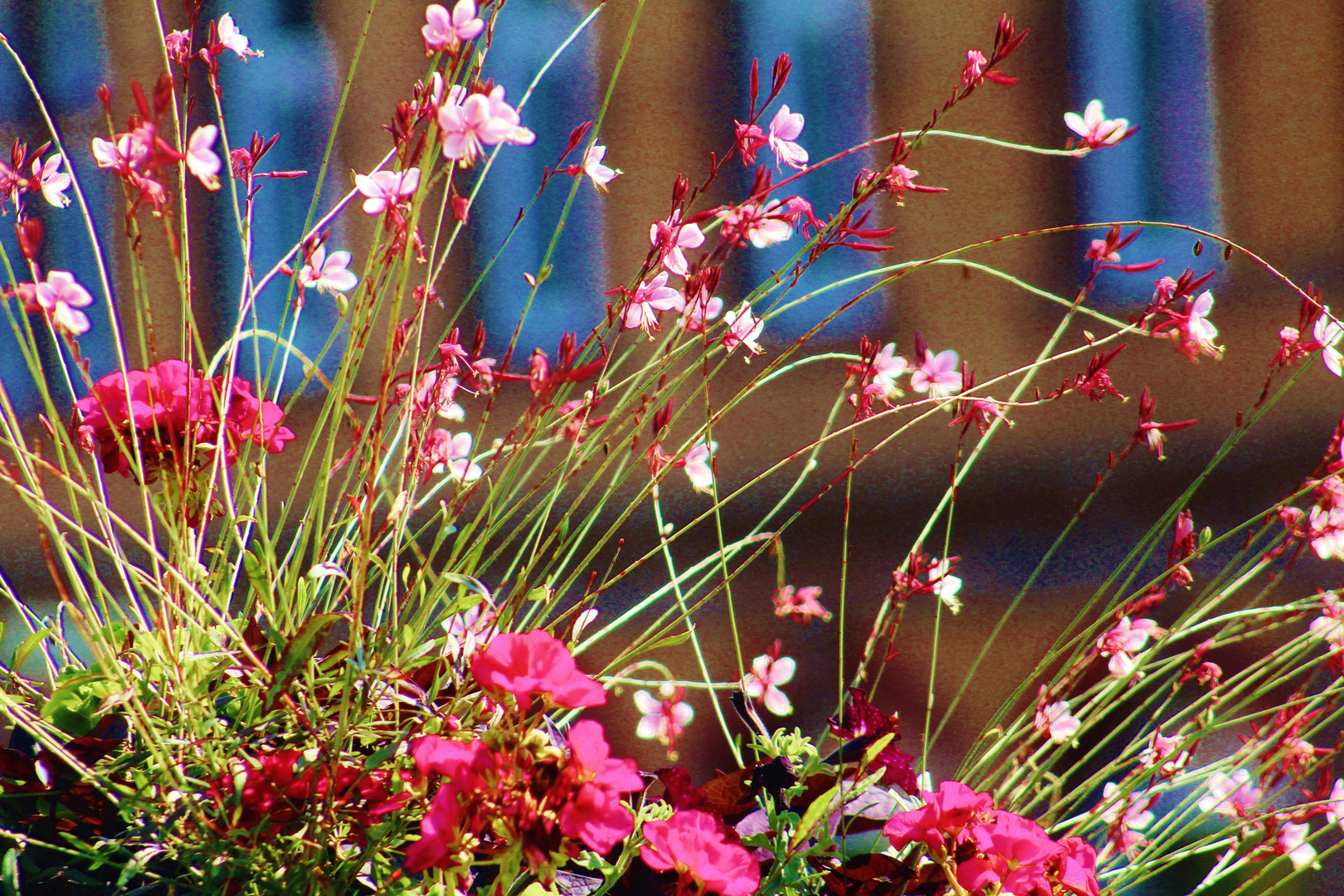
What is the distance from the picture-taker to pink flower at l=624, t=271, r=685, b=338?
624mm

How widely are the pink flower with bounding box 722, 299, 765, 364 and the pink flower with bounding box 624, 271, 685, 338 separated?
0.12 ft

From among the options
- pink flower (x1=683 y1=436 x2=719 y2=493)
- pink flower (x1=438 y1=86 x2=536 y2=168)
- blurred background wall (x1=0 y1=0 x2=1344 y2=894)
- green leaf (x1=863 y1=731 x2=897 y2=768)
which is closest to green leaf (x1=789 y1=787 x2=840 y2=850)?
green leaf (x1=863 y1=731 x2=897 y2=768)

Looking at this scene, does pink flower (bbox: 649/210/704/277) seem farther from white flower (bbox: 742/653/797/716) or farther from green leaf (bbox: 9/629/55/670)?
green leaf (bbox: 9/629/55/670)

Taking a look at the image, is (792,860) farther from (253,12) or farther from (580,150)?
(253,12)

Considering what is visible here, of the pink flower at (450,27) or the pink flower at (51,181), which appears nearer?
the pink flower at (450,27)

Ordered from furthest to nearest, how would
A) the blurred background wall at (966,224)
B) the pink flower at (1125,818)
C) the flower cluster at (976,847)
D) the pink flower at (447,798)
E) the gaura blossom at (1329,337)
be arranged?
the blurred background wall at (966,224) < the pink flower at (1125,818) < the gaura blossom at (1329,337) < the flower cluster at (976,847) < the pink flower at (447,798)

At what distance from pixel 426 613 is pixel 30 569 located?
4.81 feet

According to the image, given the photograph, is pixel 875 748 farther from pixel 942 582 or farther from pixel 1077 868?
pixel 942 582

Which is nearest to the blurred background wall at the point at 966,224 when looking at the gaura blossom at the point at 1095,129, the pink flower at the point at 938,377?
the pink flower at the point at 938,377

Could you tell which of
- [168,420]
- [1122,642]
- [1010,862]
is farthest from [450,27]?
[1122,642]

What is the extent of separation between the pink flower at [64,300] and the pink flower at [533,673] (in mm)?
307

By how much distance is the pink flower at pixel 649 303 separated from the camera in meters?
0.62

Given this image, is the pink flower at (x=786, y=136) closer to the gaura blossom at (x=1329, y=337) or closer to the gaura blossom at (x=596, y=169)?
the gaura blossom at (x=596, y=169)

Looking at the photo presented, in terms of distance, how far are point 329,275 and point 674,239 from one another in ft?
0.86
